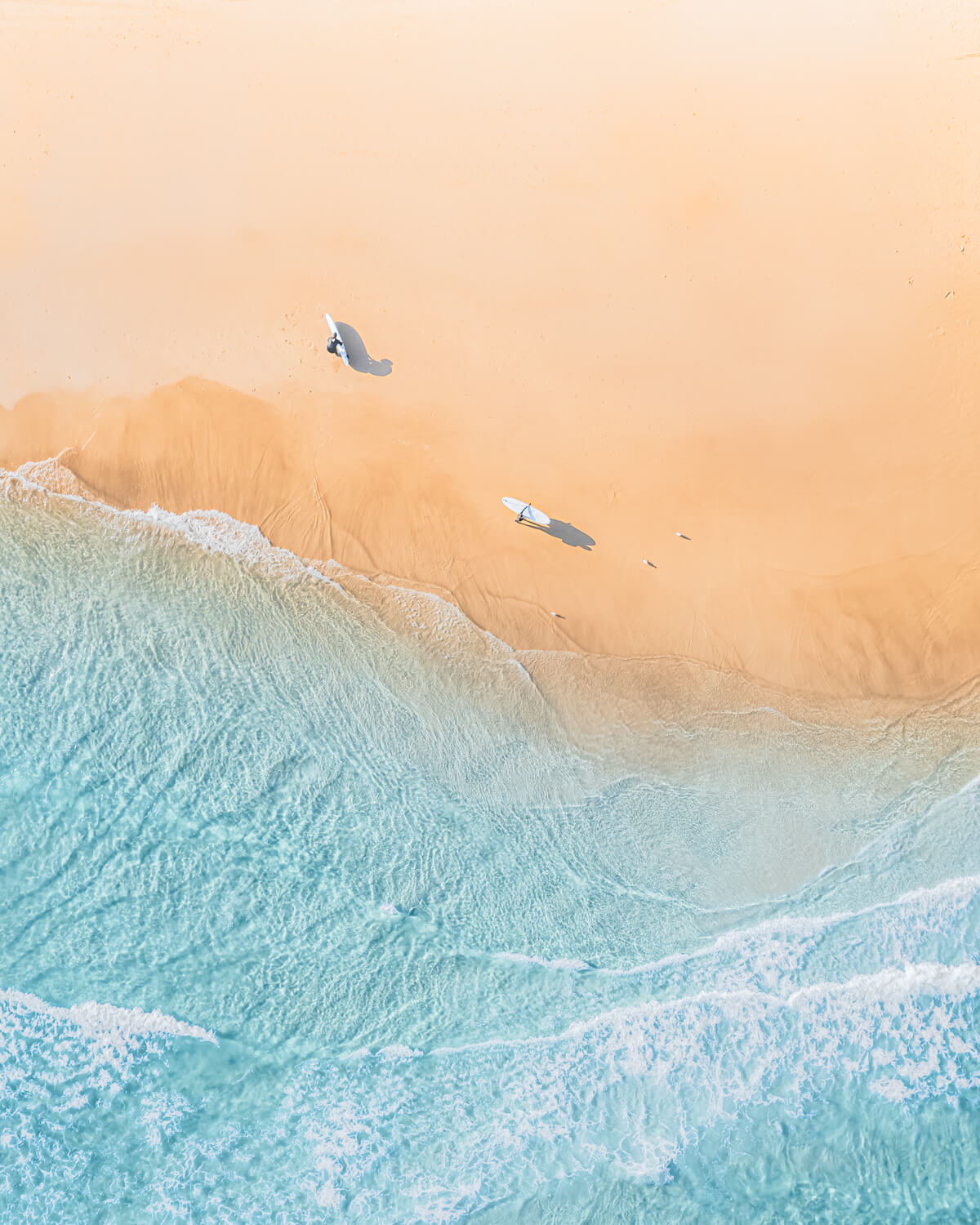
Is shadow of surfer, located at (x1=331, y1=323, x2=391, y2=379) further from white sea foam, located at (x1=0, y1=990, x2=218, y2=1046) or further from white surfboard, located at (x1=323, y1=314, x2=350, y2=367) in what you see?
white sea foam, located at (x1=0, y1=990, x2=218, y2=1046)

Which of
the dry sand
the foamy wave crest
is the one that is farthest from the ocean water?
the dry sand

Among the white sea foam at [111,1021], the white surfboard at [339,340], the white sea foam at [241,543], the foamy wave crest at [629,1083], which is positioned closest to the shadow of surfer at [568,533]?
the white sea foam at [241,543]

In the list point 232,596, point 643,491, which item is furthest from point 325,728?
point 643,491

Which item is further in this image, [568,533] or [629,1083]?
[568,533]

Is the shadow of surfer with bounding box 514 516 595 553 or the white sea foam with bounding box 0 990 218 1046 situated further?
the shadow of surfer with bounding box 514 516 595 553

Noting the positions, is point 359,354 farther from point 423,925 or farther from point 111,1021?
point 111,1021

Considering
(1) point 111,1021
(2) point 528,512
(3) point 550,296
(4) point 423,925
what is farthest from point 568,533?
(1) point 111,1021

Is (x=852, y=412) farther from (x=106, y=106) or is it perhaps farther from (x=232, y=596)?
(x=106, y=106)
